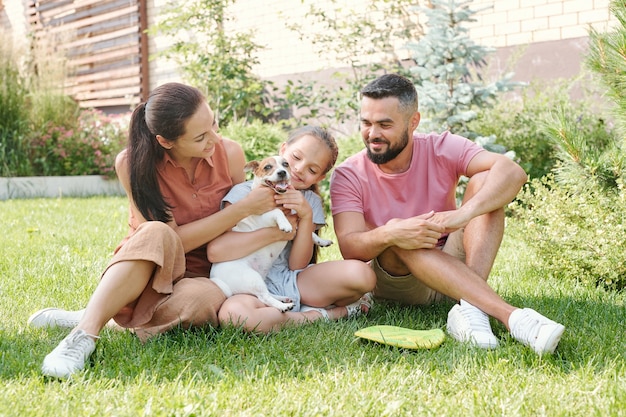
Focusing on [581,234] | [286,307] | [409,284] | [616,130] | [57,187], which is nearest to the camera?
[286,307]

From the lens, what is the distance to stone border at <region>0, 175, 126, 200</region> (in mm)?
8703

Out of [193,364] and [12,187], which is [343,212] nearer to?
[193,364]

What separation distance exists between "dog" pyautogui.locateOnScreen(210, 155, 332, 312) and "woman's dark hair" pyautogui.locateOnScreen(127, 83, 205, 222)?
0.37m

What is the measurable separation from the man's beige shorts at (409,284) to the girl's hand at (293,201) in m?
0.45

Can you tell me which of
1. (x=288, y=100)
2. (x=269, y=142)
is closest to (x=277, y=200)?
(x=269, y=142)

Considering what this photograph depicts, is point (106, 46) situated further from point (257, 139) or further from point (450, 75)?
point (450, 75)

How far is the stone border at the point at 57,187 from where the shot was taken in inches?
343

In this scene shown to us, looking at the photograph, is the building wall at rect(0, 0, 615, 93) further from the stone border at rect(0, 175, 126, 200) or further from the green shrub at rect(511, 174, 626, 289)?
the stone border at rect(0, 175, 126, 200)

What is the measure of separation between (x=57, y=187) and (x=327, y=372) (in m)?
7.41

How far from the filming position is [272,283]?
131 inches

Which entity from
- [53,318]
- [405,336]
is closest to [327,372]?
[405,336]

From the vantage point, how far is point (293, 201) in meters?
3.17

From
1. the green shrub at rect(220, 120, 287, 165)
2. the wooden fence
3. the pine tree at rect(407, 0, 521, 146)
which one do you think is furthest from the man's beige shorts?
the wooden fence

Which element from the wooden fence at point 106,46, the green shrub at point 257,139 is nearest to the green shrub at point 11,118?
the wooden fence at point 106,46
